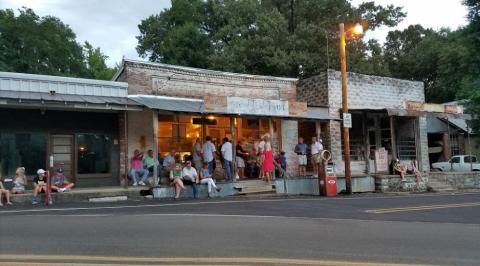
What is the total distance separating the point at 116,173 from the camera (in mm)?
19922

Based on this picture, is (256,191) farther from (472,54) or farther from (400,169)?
(472,54)

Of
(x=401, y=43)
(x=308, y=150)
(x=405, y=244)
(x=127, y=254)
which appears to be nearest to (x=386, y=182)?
(x=308, y=150)

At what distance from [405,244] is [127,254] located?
15.0 feet

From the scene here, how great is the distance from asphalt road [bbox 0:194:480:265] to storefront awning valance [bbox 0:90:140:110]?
3.56 m

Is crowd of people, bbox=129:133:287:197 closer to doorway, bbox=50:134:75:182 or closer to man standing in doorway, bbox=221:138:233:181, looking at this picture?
man standing in doorway, bbox=221:138:233:181

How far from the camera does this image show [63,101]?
16.5 metres

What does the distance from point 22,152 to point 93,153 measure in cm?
256

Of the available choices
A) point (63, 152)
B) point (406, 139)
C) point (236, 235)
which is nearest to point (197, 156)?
point (63, 152)

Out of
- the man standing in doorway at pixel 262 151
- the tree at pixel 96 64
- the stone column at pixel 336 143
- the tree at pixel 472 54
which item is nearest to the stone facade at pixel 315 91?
the stone column at pixel 336 143

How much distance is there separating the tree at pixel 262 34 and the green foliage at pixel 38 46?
808cm

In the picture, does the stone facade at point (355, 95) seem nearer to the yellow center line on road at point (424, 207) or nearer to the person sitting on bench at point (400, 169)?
the person sitting on bench at point (400, 169)

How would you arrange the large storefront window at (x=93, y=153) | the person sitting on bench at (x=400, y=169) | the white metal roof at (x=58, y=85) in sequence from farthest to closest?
the person sitting on bench at (x=400, y=169)
the large storefront window at (x=93, y=153)
the white metal roof at (x=58, y=85)

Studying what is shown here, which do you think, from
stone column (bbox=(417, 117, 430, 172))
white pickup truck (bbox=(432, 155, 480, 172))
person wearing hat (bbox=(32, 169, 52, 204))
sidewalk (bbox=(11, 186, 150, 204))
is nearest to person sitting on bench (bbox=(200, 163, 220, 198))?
sidewalk (bbox=(11, 186, 150, 204))

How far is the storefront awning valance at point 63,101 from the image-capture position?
1602 centimetres
